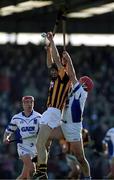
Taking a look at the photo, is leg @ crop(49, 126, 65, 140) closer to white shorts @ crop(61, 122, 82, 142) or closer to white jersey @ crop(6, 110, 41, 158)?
white shorts @ crop(61, 122, 82, 142)

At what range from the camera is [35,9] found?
33812 mm

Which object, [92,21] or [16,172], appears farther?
[92,21]

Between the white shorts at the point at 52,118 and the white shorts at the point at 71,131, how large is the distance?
377 mm

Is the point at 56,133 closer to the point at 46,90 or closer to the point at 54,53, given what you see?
the point at 54,53

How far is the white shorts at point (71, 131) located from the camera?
63.3 feet

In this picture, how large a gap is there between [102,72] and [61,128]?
58.0ft

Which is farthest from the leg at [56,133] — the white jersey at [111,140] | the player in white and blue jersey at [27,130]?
the white jersey at [111,140]

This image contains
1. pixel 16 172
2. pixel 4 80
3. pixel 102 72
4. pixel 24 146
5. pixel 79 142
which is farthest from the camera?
pixel 102 72

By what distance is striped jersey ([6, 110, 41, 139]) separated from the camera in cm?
2095

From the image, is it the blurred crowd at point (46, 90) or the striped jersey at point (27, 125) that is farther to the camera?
the blurred crowd at point (46, 90)

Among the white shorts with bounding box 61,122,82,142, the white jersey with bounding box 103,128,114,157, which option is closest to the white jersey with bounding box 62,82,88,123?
the white shorts with bounding box 61,122,82,142

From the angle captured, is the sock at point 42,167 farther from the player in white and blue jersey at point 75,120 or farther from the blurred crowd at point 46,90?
the blurred crowd at point 46,90

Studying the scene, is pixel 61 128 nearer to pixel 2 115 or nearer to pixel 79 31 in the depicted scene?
pixel 2 115

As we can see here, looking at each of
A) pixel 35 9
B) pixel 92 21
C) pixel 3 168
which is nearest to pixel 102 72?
A: pixel 92 21
